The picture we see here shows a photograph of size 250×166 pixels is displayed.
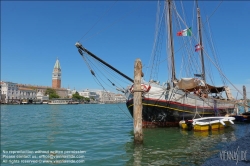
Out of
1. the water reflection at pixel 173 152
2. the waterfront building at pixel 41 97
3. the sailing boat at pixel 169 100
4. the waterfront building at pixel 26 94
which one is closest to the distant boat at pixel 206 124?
the sailing boat at pixel 169 100

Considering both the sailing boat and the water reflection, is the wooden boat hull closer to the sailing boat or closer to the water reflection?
the sailing boat

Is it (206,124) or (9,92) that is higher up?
→ (9,92)

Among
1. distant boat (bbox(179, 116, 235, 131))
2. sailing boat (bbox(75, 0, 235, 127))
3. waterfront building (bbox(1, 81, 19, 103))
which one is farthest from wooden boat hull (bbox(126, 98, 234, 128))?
waterfront building (bbox(1, 81, 19, 103))

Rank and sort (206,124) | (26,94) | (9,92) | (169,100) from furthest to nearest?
(26,94) → (9,92) → (169,100) → (206,124)

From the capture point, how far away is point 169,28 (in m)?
20.8

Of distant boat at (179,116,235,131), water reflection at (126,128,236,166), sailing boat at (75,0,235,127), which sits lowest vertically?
water reflection at (126,128,236,166)

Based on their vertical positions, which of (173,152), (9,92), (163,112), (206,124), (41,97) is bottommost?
(173,152)

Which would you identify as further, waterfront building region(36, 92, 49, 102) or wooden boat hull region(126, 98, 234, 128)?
waterfront building region(36, 92, 49, 102)

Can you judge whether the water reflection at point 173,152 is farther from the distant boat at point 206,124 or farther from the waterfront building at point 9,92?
the waterfront building at point 9,92

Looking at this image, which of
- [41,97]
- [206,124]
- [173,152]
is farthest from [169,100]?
[41,97]

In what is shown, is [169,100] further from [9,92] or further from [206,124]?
[9,92]

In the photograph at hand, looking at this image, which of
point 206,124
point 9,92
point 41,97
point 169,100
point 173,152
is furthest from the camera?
point 41,97

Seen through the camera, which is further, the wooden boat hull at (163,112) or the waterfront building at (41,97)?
the waterfront building at (41,97)

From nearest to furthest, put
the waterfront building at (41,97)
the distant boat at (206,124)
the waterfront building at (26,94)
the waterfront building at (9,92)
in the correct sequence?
the distant boat at (206,124) → the waterfront building at (9,92) → the waterfront building at (26,94) → the waterfront building at (41,97)
